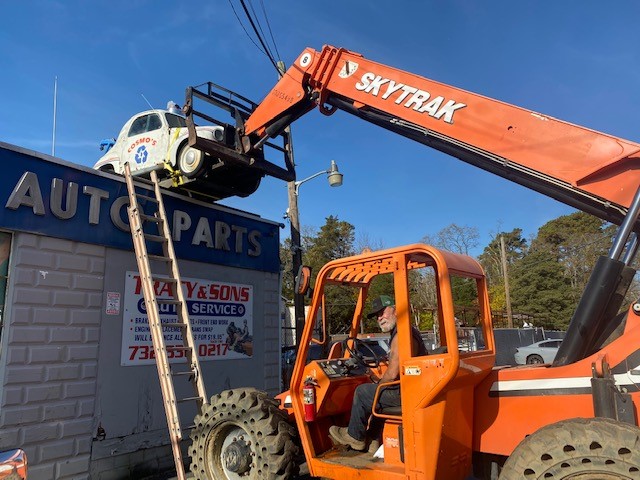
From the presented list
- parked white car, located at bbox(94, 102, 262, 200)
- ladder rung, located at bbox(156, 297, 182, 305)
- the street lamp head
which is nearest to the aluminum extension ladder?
ladder rung, located at bbox(156, 297, 182, 305)

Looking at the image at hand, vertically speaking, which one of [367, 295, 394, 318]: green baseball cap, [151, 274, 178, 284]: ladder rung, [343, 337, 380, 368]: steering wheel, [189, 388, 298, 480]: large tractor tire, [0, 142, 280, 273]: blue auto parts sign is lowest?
[189, 388, 298, 480]: large tractor tire

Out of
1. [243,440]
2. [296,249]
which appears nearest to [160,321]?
[243,440]

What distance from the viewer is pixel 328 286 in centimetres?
535

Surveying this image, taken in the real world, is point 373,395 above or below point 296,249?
below

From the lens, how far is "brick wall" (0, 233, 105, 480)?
571cm

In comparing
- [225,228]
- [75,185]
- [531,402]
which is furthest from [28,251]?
[531,402]

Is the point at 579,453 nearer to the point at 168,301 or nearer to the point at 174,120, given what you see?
the point at 168,301

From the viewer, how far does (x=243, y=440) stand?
4918 millimetres

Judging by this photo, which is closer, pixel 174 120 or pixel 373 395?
pixel 373 395

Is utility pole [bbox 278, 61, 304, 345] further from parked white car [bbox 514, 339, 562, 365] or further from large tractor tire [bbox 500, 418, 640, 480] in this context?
parked white car [bbox 514, 339, 562, 365]

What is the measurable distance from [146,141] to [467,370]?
8.15m

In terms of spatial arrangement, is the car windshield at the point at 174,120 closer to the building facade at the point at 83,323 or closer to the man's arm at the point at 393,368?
the building facade at the point at 83,323

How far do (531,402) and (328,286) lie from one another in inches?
89.0

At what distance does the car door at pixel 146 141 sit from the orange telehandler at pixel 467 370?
15.6 feet
